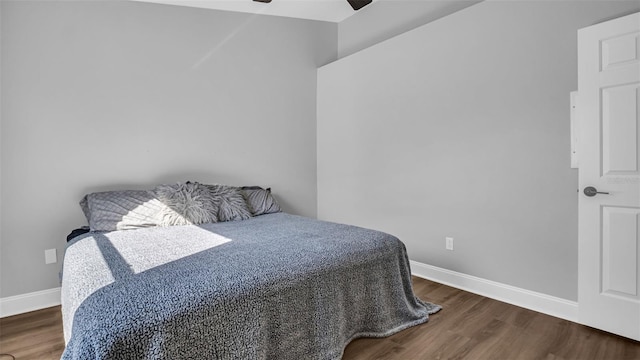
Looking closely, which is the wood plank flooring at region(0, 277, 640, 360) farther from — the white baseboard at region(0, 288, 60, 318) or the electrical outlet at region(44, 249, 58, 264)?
the electrical outlet at region(44, 249, 58, 264)

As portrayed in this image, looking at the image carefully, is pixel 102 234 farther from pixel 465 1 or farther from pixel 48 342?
pixel 465 1

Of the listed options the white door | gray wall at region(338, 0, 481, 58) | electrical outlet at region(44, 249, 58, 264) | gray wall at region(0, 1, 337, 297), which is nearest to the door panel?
the white door

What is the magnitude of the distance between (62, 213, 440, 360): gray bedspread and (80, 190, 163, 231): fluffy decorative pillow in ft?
0.41

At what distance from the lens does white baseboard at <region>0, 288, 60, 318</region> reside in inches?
99.1

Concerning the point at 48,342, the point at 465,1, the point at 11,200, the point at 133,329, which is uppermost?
the point at 465,1

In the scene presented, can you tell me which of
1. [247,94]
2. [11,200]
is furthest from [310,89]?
[11,200]

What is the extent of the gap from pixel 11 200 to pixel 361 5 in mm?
3694

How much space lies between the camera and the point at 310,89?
4223 millimetres

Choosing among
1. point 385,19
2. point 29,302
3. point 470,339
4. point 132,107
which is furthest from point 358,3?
point 29,302

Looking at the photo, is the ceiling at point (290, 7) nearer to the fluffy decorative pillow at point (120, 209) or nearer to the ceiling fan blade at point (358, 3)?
the ceiling fan blade at point (358, 3)

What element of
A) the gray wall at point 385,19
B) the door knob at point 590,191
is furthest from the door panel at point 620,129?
the gray wall at point 385,19

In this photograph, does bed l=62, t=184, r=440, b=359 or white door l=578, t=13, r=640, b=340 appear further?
white door l=578, t=13, r=640, b=340

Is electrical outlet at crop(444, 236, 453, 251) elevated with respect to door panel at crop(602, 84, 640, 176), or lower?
lower

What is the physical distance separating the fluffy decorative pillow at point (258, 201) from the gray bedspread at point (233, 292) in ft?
2.29
